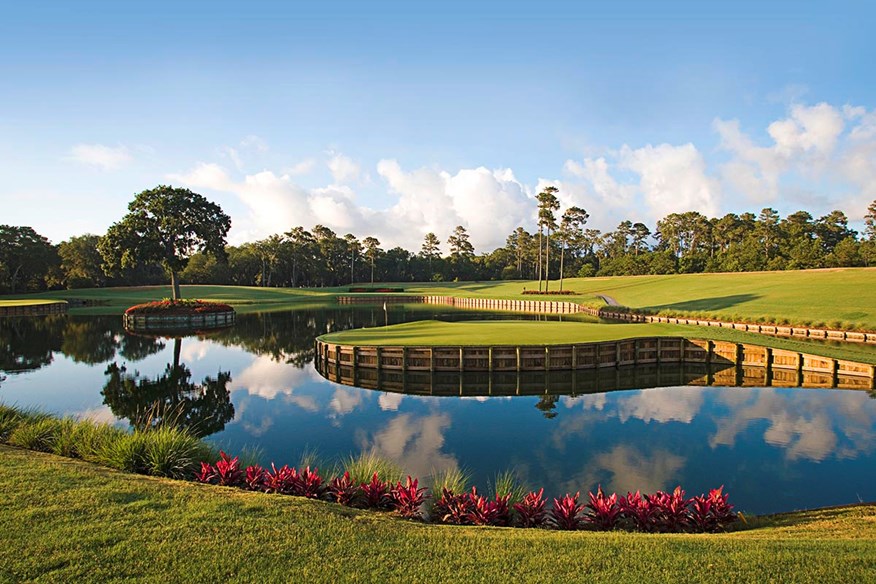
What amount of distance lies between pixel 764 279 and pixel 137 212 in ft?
246

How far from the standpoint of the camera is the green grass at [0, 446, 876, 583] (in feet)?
18.0

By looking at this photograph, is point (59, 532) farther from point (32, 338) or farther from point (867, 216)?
point (867, 216)

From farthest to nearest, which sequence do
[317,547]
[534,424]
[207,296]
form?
[207,296], [534,424], [317,547]

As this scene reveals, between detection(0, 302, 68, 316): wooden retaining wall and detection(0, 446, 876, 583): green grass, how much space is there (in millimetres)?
64716

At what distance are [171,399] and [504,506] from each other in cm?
1686

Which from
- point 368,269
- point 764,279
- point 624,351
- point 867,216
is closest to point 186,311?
point 624,351

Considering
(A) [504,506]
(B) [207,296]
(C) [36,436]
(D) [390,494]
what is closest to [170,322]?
(B) [207,296]

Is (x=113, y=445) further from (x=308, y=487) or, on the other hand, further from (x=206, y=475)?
(x=308, y=487)

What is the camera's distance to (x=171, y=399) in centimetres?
2044

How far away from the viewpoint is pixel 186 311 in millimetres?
49031

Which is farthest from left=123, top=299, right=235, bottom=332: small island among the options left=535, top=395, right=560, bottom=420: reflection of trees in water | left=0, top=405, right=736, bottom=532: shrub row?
left=0, top=405, right=736, bottom=532: shrub row

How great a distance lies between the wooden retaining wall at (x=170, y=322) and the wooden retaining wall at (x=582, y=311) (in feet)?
124

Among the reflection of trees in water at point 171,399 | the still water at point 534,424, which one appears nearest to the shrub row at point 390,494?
the still water at point 534,424

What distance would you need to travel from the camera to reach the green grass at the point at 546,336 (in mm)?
26484
